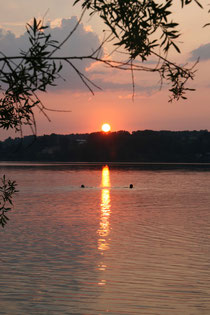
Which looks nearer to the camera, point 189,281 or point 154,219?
point 189,281

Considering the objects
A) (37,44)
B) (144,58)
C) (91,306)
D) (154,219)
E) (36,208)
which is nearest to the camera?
(37,44)

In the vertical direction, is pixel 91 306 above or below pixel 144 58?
below

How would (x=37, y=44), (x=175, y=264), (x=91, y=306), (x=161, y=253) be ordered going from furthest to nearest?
(x=161, y=253)
(x=175, y=264)
(x=91, y=306)
(x=37, y=44)

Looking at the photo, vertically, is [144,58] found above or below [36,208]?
above

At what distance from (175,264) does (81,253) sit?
4.75m

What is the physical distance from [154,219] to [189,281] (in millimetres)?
20137

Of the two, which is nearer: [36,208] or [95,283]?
[95,283]

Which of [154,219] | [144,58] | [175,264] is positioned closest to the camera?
[144,58]

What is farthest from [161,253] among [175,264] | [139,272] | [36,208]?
[36,208]

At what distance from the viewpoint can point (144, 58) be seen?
9.09 m

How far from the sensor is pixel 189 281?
18.1 metres

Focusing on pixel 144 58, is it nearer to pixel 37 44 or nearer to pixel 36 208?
pixel 37 44

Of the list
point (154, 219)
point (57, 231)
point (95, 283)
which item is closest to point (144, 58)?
point (95, 283)

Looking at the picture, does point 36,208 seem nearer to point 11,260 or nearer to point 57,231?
point 57,231
